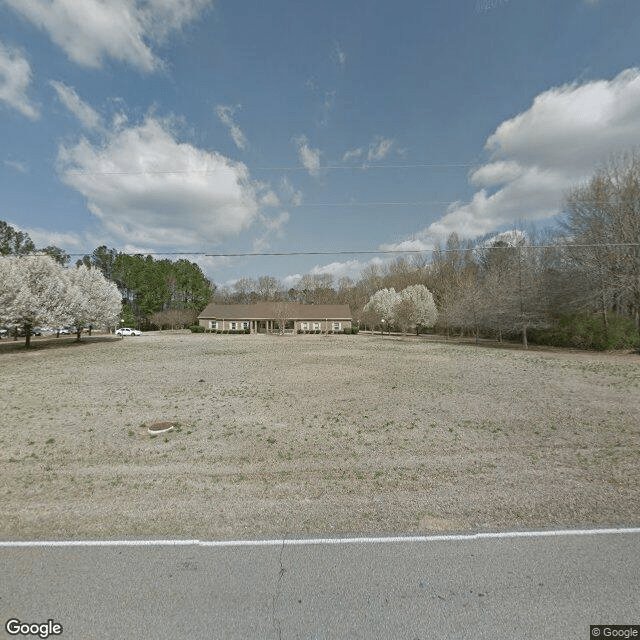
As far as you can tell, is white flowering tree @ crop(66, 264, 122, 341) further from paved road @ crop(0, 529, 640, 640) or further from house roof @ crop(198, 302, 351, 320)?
paved road @ crop(0, 529, 640, 640)

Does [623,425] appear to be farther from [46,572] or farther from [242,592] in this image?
[46,572]

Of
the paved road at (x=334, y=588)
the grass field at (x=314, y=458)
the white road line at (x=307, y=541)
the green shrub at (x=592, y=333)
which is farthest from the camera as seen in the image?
the green shrub at (x=592, y=333)

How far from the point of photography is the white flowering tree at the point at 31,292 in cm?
1881

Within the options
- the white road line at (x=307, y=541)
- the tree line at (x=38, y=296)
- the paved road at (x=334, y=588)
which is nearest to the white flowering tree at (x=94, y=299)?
the tree line at (x=38, y=296)

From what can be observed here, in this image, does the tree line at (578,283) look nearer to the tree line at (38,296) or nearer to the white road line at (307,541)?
the white road line at (307,541)

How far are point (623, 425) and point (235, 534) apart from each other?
27.1 feet

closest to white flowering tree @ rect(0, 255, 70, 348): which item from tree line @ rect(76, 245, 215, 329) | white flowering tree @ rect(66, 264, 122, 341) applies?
white flowering tree @ rect(66, 264, 122, 341)

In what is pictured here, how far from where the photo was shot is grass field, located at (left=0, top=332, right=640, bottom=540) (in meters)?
3.62

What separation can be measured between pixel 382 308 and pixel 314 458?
44754 mm

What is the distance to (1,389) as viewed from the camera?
10938mm

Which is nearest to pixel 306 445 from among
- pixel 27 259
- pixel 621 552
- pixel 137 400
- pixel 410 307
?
pixel 621 552

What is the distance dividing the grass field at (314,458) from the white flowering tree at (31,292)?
430 inches

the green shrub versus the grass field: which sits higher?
the green shrub

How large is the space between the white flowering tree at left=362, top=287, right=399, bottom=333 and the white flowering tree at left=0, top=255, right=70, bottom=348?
38.5m
